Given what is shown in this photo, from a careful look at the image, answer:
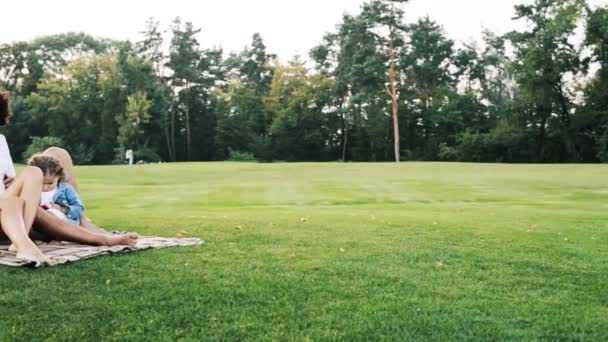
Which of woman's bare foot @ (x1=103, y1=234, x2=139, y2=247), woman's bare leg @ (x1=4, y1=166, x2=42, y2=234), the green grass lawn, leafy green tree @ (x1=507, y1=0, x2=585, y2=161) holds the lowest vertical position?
the green grass lawn

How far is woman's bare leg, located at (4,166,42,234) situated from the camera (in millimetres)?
4938

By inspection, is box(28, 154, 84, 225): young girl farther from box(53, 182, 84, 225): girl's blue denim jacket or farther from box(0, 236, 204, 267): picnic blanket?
box(0, 236, 204, 267): picnic blanket

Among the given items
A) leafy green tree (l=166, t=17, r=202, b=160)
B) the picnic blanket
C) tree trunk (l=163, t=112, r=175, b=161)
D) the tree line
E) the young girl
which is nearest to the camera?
the picnic blanket

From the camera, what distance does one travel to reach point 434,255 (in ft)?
18.2

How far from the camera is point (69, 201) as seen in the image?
235 inches

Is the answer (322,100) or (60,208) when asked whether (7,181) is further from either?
(322,100)

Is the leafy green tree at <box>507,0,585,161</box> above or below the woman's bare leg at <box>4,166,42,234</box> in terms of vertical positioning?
above

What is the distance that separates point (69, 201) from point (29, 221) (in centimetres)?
103

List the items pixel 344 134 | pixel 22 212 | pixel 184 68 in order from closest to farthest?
1. pixel 22 212
2. pixel 344 134
3. pixel 184 68

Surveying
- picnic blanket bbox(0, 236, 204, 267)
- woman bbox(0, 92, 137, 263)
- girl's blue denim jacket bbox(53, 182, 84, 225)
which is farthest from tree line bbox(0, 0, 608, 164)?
woman bbox(0, 92, 137, 263)

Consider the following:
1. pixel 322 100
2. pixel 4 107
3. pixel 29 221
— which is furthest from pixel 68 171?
pixel 322 100

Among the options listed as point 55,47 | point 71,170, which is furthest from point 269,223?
point 55,47

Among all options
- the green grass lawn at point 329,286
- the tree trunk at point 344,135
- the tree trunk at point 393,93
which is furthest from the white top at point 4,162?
the tree trunk at point 344,135

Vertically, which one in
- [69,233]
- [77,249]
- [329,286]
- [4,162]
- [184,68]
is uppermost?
[184,68]
